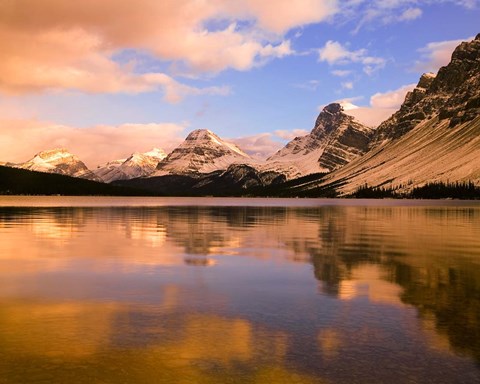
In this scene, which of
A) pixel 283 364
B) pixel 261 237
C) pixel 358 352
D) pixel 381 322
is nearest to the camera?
pixel 283 364

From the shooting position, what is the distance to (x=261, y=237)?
55.8m

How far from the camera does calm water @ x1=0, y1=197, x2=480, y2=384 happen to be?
14391 millimetres

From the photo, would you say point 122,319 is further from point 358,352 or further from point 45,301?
point 358,352

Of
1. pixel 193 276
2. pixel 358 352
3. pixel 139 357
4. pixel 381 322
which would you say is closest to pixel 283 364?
pixel 358 352

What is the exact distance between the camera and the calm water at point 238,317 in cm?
1439

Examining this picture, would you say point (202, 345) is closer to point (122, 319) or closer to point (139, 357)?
point (139, 357)

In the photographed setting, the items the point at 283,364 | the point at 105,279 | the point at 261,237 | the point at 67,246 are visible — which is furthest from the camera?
the point at 261,237

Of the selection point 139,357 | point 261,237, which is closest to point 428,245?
point 261,237

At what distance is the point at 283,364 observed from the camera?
14812mm

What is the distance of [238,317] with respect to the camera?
20.3 meters

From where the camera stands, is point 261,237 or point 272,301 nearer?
point 272,301

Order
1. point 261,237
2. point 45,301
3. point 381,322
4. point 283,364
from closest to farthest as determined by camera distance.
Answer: point 283,364, point 381,322, point 45,301, point 261,237

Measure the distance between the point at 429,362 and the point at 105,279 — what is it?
18740 mm

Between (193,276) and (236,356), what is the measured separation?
14589 millimetres
